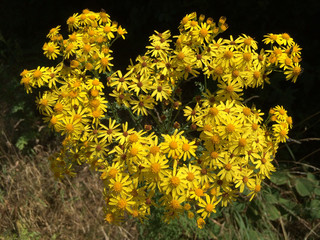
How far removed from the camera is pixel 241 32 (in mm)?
4727

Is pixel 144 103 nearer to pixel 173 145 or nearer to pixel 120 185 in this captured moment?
pixel 173 145

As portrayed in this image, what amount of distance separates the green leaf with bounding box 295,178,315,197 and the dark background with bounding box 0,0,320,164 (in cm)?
64

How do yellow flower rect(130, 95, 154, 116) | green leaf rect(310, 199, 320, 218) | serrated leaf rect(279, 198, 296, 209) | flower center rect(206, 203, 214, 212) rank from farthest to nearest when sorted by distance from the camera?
serrated leaf rect(279, 198, 296, 209) → green leaf rect(310, 199, 320, 218) → yellow flower rect(130, 95, 154, 116) → flower center rect(206, 203, 214, 212)

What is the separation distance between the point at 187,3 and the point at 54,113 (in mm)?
2874

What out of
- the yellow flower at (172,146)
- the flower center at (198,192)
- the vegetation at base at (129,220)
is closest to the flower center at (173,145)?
the yellow flower at (172,146)

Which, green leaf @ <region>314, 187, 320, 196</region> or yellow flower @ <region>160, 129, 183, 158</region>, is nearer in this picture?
yellow flower @ <region>160, 129, 183, 158</region>

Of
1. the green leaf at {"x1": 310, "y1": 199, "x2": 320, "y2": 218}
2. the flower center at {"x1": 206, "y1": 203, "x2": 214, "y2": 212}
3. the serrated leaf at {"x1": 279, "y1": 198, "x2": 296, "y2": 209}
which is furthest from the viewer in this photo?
the serrated leaf at {"x1": 279, "y1": 198, "x2": 296, "y2": 209}

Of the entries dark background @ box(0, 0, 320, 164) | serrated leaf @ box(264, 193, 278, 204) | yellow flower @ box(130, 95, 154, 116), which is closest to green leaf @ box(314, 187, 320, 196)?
serrated leaf @ box(264, 193, 278, 204)

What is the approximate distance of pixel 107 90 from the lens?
5129mm

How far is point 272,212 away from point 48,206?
2.72 m

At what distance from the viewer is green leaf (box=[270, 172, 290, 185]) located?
13.2 feet

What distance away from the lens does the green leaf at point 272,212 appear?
380cm

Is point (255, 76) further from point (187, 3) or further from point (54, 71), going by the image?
point (187, 3)

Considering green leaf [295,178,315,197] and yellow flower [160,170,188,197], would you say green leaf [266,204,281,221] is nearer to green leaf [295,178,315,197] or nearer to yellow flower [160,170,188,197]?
green leaf [295,178,315,197]
